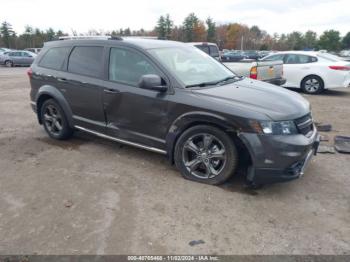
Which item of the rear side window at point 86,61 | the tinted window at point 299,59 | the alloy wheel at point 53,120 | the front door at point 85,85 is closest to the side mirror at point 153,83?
the front door at point 85,85

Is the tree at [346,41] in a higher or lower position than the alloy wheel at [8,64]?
higher

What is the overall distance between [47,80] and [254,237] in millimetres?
4321

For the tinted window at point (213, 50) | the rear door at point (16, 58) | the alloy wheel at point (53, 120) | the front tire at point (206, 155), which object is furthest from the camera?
the rear door at point (16, 58)

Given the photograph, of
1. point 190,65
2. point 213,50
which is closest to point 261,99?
point 190,65

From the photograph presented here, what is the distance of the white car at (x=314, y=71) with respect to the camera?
1085cm

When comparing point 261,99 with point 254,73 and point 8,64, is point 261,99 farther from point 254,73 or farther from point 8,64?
point 8,64

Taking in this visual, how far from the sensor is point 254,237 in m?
3.11

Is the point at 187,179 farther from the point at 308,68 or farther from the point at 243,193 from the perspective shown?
the point at 308,68

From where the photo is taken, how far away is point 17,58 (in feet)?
90.4

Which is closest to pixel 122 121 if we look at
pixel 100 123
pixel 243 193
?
pixel 100 123

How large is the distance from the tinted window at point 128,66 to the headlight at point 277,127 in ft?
5.13

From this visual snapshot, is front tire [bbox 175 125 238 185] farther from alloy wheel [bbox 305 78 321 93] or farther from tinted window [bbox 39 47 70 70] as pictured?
alloy wheel [bbox 305 78 321 93]

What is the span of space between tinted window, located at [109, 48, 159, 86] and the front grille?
1866mm

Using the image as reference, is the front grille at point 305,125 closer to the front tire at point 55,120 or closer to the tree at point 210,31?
the front tire at point 55,120
